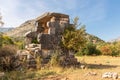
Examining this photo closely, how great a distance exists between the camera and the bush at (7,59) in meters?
12.0

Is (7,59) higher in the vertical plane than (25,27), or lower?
lower

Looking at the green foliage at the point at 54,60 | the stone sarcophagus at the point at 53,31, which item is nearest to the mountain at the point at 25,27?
the stone sarcophagus at the point at 53,31

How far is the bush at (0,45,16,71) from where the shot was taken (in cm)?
1195

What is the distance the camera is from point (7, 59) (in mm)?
12031

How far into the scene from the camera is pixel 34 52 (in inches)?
515

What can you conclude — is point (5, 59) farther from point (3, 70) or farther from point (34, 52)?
point (34, 52)

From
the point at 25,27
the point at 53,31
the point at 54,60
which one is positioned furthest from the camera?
the point at 25,27

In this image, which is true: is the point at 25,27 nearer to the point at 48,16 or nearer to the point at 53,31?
the point at 48,16

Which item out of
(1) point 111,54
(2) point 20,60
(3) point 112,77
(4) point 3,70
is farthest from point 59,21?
(1) point 111,54

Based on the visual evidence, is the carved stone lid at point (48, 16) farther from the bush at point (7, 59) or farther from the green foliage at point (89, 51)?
the green foliage at point (89, 51)

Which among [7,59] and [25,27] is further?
[25,27]

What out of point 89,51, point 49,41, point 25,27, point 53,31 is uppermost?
point 25,27

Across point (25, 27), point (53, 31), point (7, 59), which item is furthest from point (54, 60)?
point (25, 27)

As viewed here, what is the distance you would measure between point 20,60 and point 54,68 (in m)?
1.99
